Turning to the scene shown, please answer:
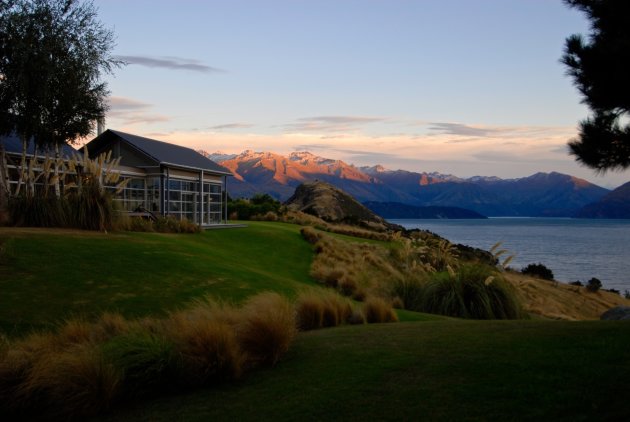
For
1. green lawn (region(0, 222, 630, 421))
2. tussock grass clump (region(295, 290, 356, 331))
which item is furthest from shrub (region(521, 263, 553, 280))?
green lawn (region(0, 222, 630, 421))

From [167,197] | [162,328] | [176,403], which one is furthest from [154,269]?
[167,197]

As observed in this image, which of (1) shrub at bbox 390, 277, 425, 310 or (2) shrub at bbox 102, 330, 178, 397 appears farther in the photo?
(1) shrub at bbox 390, 277, 425, 310

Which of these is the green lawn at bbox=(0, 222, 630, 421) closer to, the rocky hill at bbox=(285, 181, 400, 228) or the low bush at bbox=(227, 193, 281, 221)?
the low bush at bbox=(227, 193, 281, 221)

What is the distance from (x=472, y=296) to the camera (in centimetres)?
1420

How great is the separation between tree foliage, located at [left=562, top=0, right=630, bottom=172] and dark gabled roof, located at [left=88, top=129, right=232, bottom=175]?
25.0m

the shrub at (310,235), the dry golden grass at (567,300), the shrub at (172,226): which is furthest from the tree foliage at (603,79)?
the shrub at (310,235)

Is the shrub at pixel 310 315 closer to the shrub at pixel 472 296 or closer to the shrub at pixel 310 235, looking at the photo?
the shrub at pixel 472 296

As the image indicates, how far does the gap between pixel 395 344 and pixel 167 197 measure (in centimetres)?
2525

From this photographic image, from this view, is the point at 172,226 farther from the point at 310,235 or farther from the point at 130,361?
the point at 130,361

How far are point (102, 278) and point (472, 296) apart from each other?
27.1 feet

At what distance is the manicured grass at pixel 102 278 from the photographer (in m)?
9.63

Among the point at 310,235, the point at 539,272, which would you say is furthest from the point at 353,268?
the point at 539,272

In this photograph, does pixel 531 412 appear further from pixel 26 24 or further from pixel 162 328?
pixel 26 24

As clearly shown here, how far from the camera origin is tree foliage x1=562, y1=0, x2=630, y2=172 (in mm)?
6176
